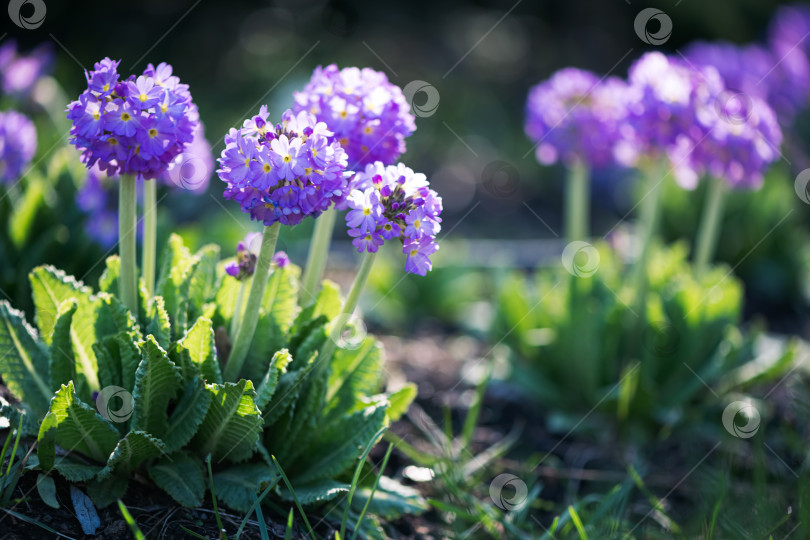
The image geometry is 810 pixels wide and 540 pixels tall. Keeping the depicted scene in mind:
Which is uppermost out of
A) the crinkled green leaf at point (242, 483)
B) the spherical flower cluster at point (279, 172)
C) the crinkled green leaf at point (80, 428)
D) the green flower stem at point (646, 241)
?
the green flower stem at point (646, 241)

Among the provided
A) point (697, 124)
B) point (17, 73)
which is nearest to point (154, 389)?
point (697, 124)

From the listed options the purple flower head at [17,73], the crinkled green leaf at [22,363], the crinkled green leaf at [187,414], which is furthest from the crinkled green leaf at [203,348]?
the purple flower head at [17,73]

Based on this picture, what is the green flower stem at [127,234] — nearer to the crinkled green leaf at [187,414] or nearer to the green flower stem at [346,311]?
the crinkled green leaf at [187,414]

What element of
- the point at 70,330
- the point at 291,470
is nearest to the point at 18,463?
the point at 70,330

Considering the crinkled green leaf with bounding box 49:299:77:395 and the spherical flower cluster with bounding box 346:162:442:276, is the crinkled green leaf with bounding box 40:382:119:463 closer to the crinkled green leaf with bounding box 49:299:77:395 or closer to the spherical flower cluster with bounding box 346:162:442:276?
the crinkled green leaf with bounding box 49:299:77:395

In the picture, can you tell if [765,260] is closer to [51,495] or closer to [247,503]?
[247,503]

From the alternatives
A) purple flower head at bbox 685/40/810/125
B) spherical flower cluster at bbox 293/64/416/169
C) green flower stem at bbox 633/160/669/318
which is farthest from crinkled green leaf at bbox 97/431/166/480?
purple flower head at bbox 685/40/810/125
